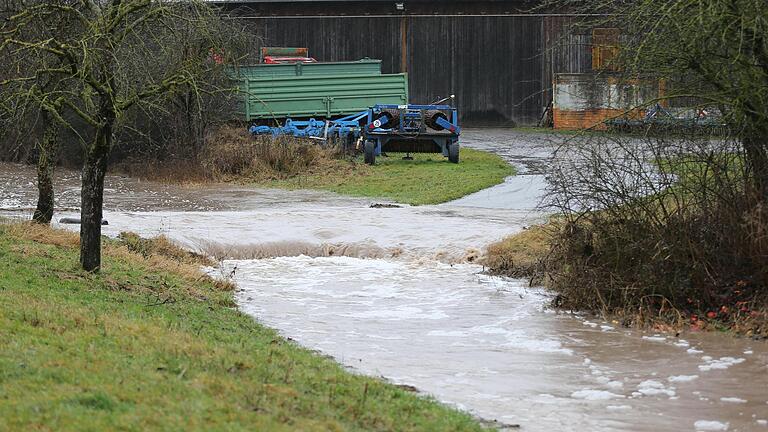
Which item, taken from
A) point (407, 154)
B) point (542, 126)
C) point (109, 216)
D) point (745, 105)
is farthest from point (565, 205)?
point (542, 126)

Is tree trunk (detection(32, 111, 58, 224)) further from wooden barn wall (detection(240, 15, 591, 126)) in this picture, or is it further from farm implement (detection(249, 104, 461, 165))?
wooden barn wall (detection(240, 15, 591, 126))

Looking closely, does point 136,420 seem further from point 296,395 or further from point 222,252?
point 222,252

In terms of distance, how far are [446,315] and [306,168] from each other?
17409mm

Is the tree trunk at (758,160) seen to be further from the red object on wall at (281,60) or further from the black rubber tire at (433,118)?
the red object on wall at (281,60)

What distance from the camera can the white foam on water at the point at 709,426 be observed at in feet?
29.7

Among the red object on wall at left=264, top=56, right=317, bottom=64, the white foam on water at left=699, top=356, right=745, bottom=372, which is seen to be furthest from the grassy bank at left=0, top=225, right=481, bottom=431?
the red object on wall at left=264, top=56, right=317, bottom=64

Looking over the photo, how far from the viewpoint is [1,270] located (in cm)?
1359

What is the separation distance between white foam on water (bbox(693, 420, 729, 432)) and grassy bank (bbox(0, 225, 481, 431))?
203cm

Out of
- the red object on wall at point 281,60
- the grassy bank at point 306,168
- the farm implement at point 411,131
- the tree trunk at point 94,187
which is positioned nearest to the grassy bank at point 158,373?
the tree trunk at point 94,187

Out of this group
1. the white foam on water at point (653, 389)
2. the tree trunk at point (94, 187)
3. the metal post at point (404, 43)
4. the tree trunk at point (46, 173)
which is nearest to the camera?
the white foam on water at point (653, 389)

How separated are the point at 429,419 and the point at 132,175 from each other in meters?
26.8

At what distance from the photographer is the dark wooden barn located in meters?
45.1

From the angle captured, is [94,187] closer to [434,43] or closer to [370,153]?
[370,153]

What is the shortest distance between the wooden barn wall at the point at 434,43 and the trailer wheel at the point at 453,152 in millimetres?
13267
